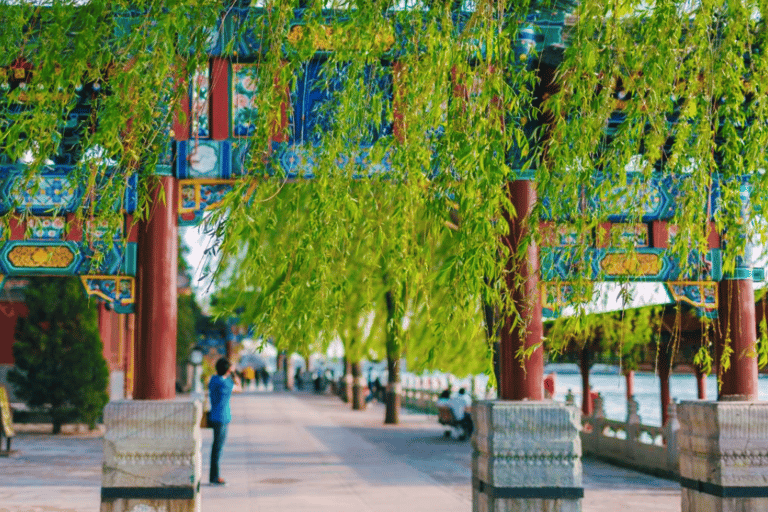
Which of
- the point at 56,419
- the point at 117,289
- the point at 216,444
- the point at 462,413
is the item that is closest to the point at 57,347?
the point at 56,419

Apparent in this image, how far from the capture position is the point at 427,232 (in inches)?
239

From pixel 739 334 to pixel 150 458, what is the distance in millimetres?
5361

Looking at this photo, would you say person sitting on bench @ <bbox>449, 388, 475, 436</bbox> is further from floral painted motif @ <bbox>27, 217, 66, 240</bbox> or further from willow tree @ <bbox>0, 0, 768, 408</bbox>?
willow tree @ <bbox>0, 0, 768, 408</bbox>

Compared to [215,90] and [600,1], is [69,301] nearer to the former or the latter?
[215,90]

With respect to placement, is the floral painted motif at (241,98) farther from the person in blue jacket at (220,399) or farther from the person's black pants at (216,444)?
the person's black pants at (216,444)

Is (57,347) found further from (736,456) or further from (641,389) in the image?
(641,389)

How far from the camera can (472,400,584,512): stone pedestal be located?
7.91 meters

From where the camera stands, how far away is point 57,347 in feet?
64.3

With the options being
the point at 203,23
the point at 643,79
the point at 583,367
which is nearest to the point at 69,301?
the point at 583,367

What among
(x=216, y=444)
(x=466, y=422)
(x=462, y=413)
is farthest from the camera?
(x=462, y=413)

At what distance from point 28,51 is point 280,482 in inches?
307

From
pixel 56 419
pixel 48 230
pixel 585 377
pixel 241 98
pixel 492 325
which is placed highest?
pixel 241 98

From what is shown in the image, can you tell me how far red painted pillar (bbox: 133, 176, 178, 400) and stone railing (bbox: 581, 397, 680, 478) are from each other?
7.99 meters

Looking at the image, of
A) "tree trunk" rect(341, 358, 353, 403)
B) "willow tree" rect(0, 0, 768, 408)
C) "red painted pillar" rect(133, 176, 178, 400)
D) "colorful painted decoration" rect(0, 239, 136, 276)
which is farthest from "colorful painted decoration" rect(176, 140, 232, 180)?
"tree trunk" rect(341, 358, 353, 403)
